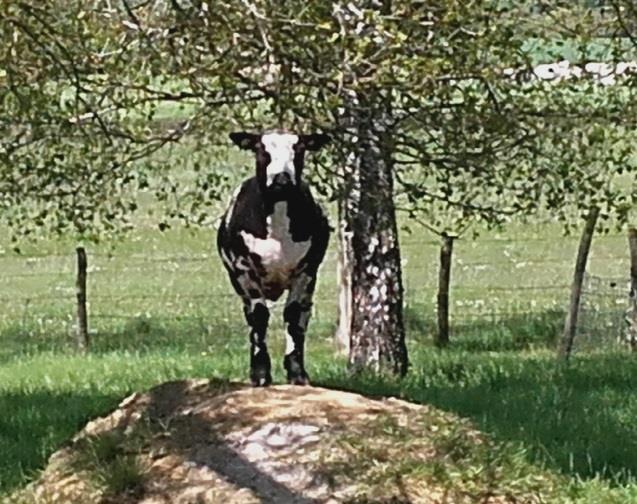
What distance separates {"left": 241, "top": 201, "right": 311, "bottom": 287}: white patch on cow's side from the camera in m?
9.27

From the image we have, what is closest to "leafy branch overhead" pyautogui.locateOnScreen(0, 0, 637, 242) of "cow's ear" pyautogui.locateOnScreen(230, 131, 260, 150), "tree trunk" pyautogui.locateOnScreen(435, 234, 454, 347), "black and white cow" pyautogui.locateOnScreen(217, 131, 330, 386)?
"cow's ear" pyautogui.locateOnScreen(230, 131, 260, 150)

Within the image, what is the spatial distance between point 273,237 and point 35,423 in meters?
2.73

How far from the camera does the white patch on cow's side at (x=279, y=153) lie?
29.7 feet

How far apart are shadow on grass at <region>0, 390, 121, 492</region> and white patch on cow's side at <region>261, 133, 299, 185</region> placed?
2138mm

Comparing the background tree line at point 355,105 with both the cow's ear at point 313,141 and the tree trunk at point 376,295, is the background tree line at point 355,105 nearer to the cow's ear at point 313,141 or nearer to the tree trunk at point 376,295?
the tree trunk at point 376,295

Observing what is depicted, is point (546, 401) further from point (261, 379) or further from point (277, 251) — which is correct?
point (277, 251)

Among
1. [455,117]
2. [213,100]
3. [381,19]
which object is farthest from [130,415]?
[455,117]

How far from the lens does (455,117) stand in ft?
44.1

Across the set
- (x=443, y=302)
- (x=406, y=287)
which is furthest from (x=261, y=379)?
(x=406, y=287)

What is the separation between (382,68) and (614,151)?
5.73 meters

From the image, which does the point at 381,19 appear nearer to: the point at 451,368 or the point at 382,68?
the point at 382,68

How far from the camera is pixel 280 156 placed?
9.05 m

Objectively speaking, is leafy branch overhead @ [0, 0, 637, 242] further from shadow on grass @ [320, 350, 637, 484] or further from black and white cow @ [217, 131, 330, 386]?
shadow on grass @ [320, 350, 637, 484]

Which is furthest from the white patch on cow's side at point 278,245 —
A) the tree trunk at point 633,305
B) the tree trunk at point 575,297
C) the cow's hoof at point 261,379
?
the tree trunk at point 633,305
